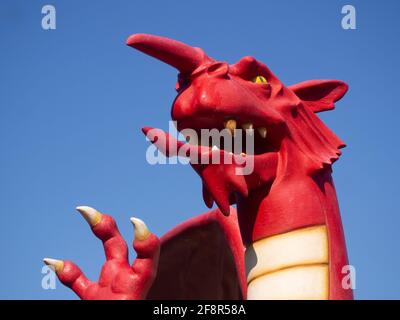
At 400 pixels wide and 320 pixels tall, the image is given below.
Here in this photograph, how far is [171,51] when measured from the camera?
5102mm

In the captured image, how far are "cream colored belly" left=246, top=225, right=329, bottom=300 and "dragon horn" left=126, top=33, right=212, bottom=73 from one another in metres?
1.19

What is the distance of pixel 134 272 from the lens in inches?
211

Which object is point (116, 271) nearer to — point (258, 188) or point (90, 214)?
point (90, 214)

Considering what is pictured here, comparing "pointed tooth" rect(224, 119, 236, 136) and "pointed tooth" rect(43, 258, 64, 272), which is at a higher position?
"pointed tooth" rect(224, 119, 236, 136)

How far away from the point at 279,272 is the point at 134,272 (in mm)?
970

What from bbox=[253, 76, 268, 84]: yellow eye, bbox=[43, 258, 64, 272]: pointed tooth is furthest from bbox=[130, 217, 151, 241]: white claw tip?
bbox=[253, 76, 268, 84]: yellow eye

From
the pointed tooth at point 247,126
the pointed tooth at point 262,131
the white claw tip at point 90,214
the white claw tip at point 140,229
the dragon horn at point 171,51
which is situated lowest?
the white claw tip at point 140,229

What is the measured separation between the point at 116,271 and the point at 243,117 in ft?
4.27

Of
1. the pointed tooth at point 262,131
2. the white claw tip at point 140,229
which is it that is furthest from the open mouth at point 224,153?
the white claw tip at point 140,229

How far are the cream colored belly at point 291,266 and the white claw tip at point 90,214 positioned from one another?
1091 millimetres

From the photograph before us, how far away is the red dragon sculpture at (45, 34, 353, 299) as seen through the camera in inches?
196

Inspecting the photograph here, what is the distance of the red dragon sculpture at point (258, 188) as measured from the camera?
4988 millimetres

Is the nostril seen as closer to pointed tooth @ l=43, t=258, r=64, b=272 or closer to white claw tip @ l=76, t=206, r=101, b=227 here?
white claw tip @ l=76, t=206, r=101, b=227

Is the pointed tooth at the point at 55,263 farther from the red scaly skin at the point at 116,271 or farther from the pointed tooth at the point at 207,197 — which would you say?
the pointed tooth at the point at 207,197
